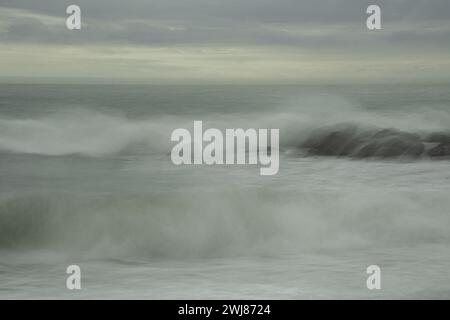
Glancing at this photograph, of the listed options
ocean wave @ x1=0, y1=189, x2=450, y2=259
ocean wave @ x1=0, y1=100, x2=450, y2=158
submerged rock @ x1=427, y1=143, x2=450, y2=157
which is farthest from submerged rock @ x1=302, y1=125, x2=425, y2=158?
ocean wave @ x1=0, y1=189, x2=450, y2=259

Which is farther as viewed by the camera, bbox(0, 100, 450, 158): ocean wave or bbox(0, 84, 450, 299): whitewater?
bbox(0, 100, 450, 158): ocean wave

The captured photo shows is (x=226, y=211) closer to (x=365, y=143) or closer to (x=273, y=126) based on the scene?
(x=365, y=143)

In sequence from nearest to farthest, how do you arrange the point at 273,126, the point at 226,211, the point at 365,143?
1. the point at 226,211
2. the point at 365,143
3. the point at 273,126

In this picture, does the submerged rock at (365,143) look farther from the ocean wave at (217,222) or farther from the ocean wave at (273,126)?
the ocean wave at (217,222)

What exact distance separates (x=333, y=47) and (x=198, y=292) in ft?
53.7

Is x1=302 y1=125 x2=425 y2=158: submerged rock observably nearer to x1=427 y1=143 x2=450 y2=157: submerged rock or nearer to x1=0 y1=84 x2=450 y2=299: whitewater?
x1=0 y1=84 x2=450 y2=299: whitewater

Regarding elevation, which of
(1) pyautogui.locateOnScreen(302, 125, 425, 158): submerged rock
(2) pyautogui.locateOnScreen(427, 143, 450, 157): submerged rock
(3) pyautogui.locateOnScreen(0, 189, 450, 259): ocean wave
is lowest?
(3) pyautogui.locateOnScreen(0, 189, 450, 259): ocean wave

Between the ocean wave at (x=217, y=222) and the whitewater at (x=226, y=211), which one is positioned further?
the ocean wave at (x=217, y=222)

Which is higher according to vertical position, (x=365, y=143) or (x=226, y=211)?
(x=365, y=143)

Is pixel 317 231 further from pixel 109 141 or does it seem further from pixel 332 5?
pixel 332 5

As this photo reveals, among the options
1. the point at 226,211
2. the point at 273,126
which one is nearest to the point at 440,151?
the point at 226,211

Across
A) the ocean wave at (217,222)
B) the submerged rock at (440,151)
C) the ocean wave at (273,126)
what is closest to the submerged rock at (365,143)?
the ocean wave at (273,126)

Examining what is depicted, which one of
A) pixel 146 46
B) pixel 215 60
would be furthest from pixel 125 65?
pixel 215 60
